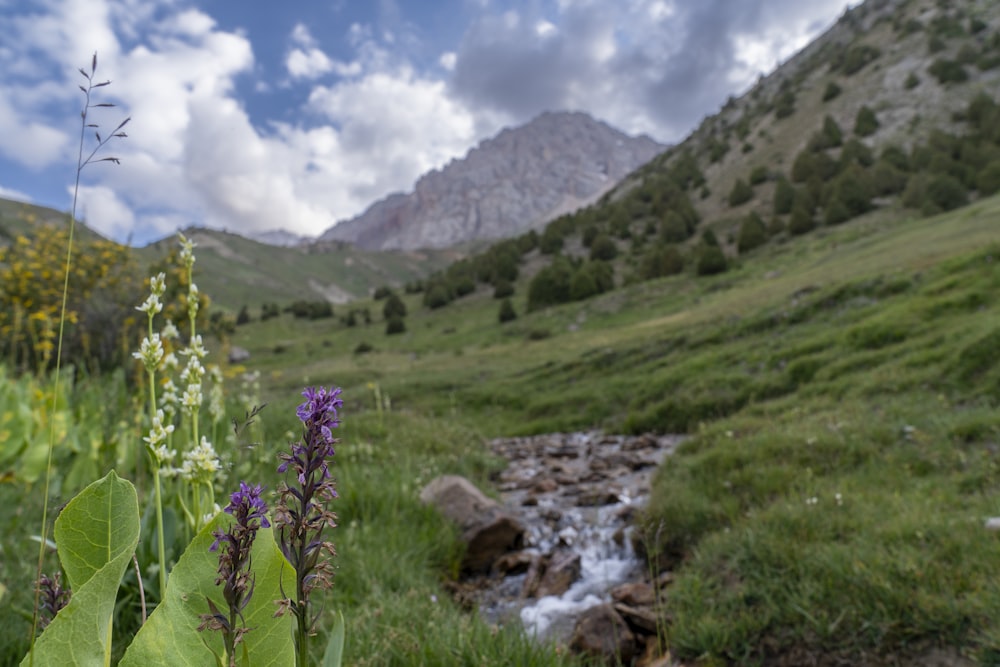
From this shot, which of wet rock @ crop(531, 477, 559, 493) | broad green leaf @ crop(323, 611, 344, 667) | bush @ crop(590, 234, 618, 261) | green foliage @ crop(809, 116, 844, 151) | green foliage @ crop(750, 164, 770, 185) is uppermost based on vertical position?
green foliage @ crop(809, 116, 844, 151)

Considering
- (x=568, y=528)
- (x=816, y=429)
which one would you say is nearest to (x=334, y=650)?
(x=568, y=528)

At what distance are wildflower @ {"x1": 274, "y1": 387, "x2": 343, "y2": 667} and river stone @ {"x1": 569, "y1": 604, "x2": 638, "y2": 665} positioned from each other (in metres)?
3.08

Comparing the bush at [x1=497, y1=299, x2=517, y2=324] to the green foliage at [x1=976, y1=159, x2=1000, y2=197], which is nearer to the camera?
the green foliage at [x1=976, y1=159, x2=1000, y2=197]

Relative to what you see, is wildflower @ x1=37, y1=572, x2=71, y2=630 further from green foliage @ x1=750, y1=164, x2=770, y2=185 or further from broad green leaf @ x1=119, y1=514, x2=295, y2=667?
green foliage @ x1=750, y1=164, x2=770, y2=185

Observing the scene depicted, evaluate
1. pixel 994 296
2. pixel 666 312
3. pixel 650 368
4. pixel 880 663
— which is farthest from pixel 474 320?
pixel 880 663

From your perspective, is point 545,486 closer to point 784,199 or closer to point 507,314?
point 507,314

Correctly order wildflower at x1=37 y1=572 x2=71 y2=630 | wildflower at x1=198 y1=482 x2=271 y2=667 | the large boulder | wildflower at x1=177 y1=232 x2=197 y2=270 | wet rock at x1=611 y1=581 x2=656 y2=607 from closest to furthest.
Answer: wildflower at x1=198 y1=482 x2=271 y2=667, wildflower at x1=37 y1=572 x2=71 y2=630, wildflower at x1=177 y1=232 x2=197 y2=270, wet rock at x1=611 y1=581 x2=656 y2=607, the large boulder

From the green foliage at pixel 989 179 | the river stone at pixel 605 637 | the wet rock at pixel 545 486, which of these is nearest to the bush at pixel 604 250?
the green foliage at pixel 989 179

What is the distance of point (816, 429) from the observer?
21.8 feet

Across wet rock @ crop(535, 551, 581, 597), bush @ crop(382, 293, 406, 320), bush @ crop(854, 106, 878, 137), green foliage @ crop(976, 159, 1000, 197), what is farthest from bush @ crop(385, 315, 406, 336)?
bush @ crop(854, 106, 878, 137)

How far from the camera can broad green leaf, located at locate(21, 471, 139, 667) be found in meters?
0.87

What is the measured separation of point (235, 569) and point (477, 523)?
5063 millimetres

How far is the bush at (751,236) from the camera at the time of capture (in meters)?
34.5

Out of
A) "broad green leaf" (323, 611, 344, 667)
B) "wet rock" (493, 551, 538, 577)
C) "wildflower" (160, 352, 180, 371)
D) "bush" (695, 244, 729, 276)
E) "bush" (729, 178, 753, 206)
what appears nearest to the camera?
"broad green leaf" (323, 611, 344, 667)
